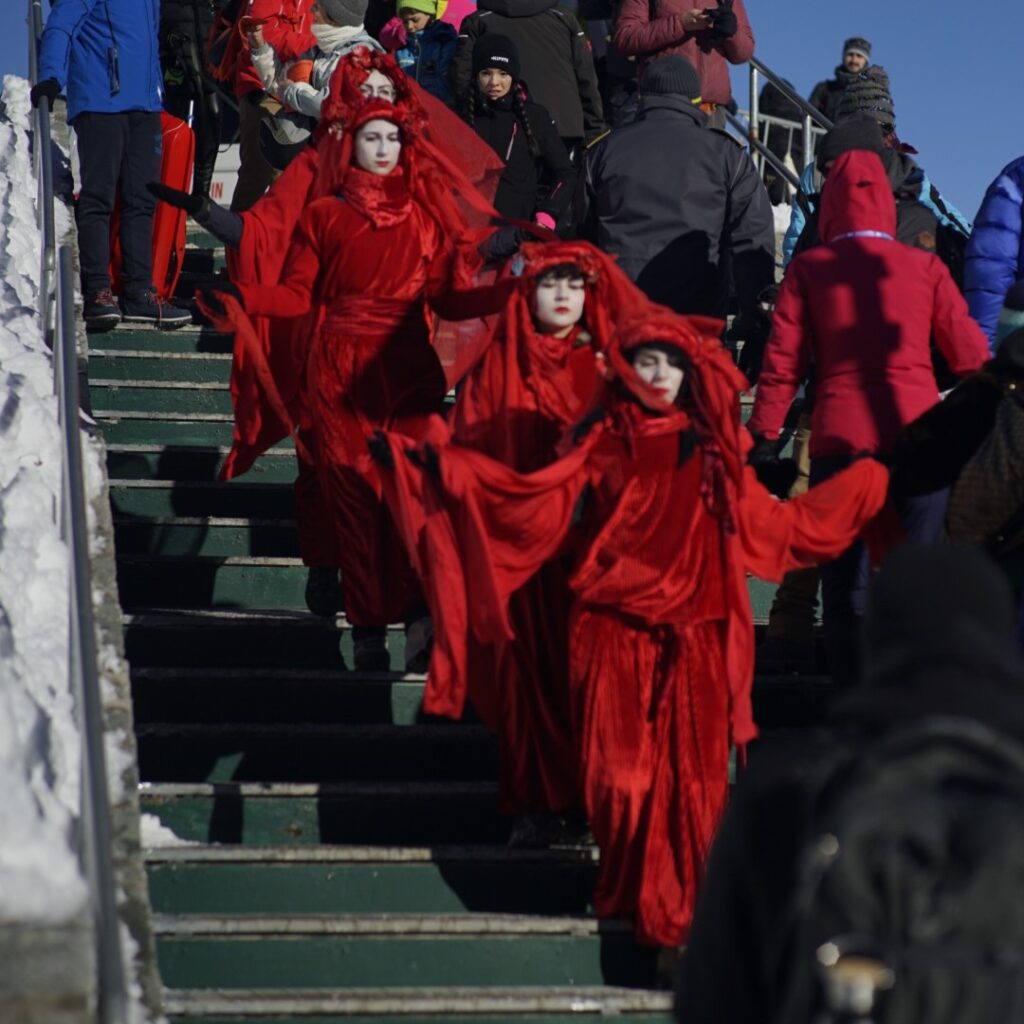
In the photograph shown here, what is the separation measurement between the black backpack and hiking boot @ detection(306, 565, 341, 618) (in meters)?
5.16

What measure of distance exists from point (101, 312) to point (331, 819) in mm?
4026

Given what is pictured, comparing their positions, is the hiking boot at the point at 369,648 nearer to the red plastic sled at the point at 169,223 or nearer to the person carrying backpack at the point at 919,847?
the red plastic sled at the point at 169,223

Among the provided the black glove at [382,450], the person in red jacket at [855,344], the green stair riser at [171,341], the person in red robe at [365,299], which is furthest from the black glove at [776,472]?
the green stair riser at [171,341]

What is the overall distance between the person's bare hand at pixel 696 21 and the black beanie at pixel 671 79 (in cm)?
104

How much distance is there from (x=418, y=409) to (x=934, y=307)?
69.1 inches

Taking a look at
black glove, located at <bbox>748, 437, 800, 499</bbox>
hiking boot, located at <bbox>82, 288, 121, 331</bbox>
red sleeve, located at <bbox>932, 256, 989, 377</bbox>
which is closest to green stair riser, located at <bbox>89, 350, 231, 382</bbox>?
hiking boot, located at <bbox>82, 288, 121, 331</bbox>

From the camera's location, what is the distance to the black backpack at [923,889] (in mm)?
2809

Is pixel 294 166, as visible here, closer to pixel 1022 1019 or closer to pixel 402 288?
pixel 402 288

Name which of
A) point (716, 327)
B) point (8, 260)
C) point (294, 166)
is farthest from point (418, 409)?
point (8, 260)

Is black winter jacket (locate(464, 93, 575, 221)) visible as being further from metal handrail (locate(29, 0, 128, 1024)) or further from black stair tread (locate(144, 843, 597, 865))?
black stair tread (locate(144, 843, 597, 865))

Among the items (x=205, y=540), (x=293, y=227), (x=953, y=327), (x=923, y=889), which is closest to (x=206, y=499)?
(x=205, y=540)

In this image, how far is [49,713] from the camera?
18.1 feet

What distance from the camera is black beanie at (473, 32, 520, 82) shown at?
386 inches

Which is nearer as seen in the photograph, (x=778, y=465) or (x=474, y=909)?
(x=474, y=909)
